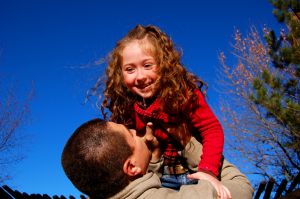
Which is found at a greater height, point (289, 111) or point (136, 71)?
point (289, 111)

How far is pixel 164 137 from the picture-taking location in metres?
2.19

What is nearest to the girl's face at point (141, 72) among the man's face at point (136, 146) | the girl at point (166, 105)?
the girl at point (166, 105)

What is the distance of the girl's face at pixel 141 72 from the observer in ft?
7.19

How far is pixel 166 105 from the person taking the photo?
2160 millimetres

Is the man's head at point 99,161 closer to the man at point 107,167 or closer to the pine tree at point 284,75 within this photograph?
the man at point 107,167

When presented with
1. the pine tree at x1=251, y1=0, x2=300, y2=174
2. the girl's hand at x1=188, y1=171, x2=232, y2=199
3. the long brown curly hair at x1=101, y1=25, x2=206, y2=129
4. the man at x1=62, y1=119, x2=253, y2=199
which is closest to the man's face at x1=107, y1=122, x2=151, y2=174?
the man at x1=62, y1=119, x2=253, y2=199

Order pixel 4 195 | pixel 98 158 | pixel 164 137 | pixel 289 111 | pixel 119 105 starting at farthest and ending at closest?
1. pixel 289 111
2. pixel 4 195
3. pixel 119 105
4. pixel 164 137
5. pixel 98 158

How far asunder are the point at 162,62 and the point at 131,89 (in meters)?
0.25

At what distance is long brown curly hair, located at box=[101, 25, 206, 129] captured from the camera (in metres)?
2.19

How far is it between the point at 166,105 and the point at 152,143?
237mm

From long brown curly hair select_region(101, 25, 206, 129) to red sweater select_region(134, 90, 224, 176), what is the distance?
0.06 metres

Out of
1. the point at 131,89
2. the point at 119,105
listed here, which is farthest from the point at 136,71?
the point at 119,105

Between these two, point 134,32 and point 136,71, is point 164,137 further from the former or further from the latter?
point 134,32

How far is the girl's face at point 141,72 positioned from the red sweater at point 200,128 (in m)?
0.09
